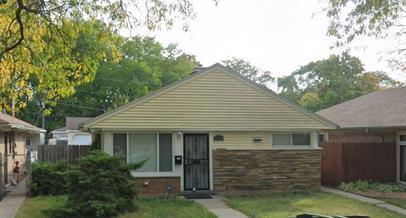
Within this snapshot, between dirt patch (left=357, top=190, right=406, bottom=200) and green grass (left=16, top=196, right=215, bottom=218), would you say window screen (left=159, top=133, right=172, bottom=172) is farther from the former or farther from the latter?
dirt patch (left=357, top=190, right=406, bottom=200)

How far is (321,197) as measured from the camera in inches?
659

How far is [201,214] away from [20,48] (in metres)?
6.04

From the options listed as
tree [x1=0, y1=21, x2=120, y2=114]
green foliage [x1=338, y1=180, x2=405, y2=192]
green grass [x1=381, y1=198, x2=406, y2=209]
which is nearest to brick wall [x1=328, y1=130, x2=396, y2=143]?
green foliage [x1=338, y1=180, x2=405, y2=192]

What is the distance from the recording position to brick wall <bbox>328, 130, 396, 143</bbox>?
69.5 feet

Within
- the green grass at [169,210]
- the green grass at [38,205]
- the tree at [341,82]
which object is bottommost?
the green grass at [169,210]

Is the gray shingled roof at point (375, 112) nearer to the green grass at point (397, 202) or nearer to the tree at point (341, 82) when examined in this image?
the green grass at point (397, 202)

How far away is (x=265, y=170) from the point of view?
18.1 m

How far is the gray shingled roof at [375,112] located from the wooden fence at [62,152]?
456 inches

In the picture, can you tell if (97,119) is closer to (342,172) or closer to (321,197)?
(321,197)

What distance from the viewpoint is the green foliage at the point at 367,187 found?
18.4 m

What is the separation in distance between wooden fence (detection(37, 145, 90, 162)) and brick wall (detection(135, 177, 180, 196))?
322 cm

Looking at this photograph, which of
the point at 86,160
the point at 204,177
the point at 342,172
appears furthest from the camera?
the point at 342,172

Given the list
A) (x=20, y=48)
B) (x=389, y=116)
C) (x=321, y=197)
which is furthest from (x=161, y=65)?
(x=20, y=48)

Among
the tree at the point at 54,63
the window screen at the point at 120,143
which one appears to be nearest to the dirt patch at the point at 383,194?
the window screen at the point at 120,143
